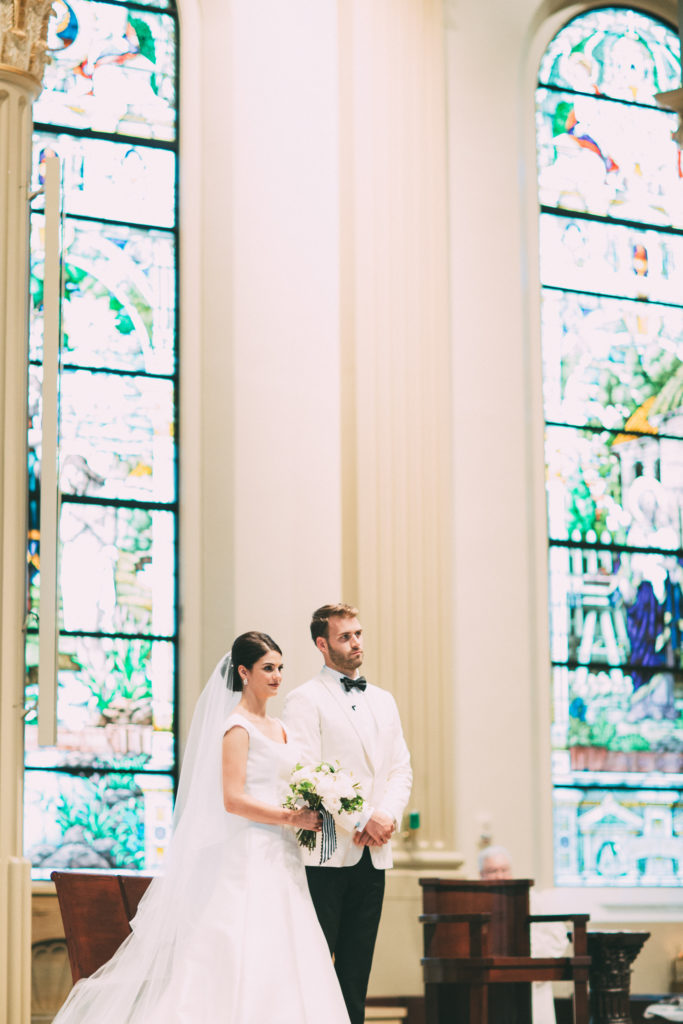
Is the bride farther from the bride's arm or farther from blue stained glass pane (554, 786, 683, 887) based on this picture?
blue stained glass pane (554, 786, 683, 887)

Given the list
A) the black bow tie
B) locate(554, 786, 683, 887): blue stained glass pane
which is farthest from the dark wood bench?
locate(554, 786, 683, 887): blue stained glass pane

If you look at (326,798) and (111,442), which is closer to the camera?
(326,798)

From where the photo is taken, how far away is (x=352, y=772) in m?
5.70

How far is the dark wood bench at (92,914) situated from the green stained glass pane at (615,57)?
6039 mm

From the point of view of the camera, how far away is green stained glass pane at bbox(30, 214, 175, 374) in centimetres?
833

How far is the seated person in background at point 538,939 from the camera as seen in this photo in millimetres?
7066

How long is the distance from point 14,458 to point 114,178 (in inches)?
132

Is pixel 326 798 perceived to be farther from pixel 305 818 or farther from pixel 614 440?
pixel 614 440

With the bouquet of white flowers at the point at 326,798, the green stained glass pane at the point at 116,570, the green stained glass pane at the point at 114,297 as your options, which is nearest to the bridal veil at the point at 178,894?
the bouquet of white flowers at the point at 326,798

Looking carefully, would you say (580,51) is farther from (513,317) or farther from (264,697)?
(264,697)

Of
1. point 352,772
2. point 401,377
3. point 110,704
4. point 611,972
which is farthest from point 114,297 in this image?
point 611,972

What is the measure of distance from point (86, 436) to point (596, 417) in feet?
10.2

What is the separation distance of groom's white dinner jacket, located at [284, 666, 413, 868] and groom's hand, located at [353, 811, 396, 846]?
5.4 inches

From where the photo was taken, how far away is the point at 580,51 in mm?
9969
